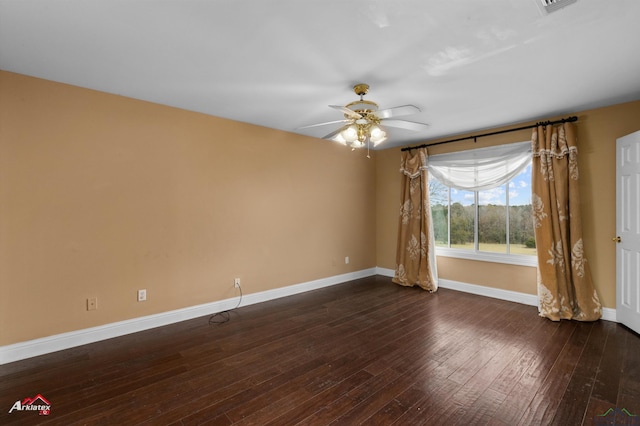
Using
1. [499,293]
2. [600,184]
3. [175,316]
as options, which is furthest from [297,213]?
[600,184]

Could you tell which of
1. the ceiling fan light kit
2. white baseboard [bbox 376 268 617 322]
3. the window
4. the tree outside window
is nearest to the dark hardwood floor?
white baseboard [bbox 376 268 617 322]

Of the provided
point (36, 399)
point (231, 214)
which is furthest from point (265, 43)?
point (36, 399)

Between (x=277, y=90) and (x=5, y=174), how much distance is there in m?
2.53

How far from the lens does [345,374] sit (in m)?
2.32

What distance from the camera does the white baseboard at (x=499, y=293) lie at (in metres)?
3.41

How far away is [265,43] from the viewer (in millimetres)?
2139

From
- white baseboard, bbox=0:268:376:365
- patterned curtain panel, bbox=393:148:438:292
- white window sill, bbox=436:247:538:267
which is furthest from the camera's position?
patterned curtain panel, bbox=393:148:438:292

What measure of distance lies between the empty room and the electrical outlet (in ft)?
0.05

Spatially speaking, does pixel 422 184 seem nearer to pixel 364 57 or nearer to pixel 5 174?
pixel 364 57

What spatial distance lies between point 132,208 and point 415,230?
415cm

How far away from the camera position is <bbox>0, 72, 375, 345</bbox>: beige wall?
2.57m
